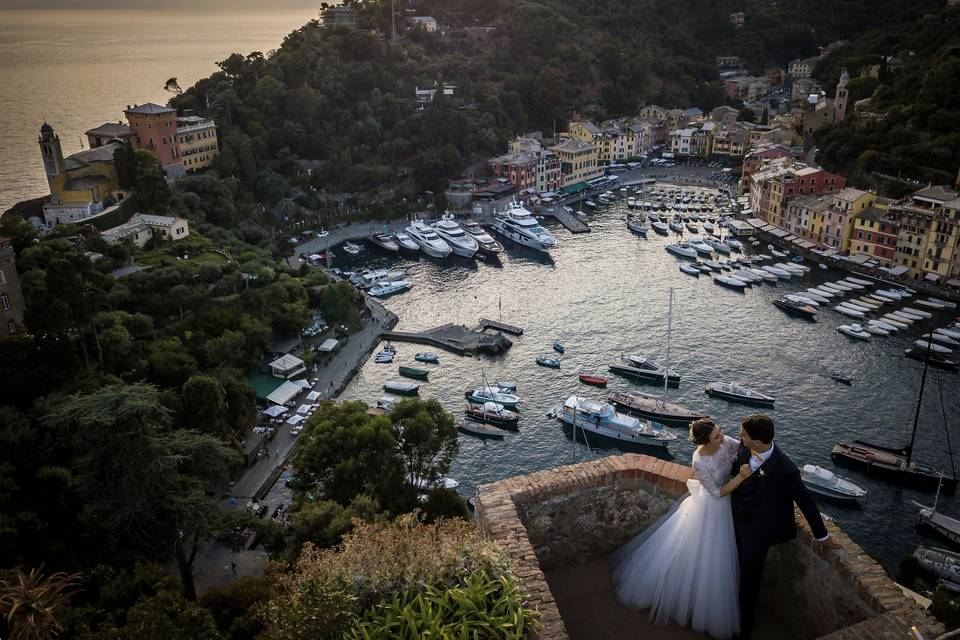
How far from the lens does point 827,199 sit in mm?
31297

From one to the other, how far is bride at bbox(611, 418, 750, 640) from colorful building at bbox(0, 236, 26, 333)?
1644cm

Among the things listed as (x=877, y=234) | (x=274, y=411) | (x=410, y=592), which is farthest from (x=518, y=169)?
(x=410, y=592)

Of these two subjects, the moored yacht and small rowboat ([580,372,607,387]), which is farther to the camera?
the moored yacht

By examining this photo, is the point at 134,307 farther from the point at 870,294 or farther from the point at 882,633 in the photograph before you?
the point at 870,294

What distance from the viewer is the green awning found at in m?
41.4

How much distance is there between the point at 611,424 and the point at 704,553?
1471 centimetres

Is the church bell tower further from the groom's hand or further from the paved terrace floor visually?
the groom's hand

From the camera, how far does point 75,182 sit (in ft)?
86.6

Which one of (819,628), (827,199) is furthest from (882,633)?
(827,199)

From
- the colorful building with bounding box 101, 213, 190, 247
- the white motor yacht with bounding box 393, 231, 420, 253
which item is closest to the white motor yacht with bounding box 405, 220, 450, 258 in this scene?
the white motor yacht with bounding box 393, 231, 420, 253

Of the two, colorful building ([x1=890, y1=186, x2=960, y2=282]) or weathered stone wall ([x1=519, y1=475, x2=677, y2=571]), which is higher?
weathered stone wall ([x1=519, y1=475, x2=677, y2=571])

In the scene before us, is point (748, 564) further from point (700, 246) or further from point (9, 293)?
point (700, 246)

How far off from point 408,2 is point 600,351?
50658mm

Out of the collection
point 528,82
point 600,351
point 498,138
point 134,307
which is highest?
point 528,82
